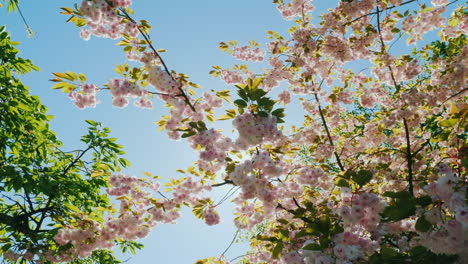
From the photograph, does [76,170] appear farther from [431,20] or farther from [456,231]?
[431,20]

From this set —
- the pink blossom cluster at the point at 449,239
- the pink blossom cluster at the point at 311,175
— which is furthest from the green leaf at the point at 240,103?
the pink blossom cluster at the point at 449,239

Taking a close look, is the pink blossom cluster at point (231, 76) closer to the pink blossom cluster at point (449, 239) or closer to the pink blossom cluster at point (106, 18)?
the pink blossom cluster at point (106, 18)

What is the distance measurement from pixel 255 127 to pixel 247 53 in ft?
12.2

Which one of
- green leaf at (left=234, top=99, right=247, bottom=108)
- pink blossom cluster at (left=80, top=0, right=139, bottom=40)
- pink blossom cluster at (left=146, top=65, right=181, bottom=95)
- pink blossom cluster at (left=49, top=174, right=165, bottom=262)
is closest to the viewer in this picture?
green leaf at (left=234, top=99, right=247, bottom=108)

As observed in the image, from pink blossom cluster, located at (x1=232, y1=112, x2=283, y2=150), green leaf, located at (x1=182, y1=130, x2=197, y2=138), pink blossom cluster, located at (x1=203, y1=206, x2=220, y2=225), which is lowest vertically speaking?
pink blossom cluster, located at (x1=203, y1=206, x2=220, y2=225)

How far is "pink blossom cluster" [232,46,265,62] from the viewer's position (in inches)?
261

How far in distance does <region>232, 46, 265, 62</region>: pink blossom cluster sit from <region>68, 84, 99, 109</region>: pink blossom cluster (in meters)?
3.27

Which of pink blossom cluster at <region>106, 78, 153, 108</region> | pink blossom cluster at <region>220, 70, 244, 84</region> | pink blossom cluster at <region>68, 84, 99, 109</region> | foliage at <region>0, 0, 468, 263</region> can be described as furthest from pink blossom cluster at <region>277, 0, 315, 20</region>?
pink blossom cluster at <region>68, 84, 99, 109</region>

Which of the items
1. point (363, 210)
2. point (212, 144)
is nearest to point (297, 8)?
point (212, 144)

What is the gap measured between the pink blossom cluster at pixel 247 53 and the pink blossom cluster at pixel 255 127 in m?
3.61

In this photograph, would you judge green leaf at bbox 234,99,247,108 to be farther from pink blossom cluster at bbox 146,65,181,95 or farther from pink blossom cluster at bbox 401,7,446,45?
pink blossom cluster at bbox 401,7,446,45

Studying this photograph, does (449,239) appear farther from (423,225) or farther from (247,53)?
(247,53)

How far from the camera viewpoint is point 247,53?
21.8 feet

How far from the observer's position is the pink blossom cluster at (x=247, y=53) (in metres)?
6.62
